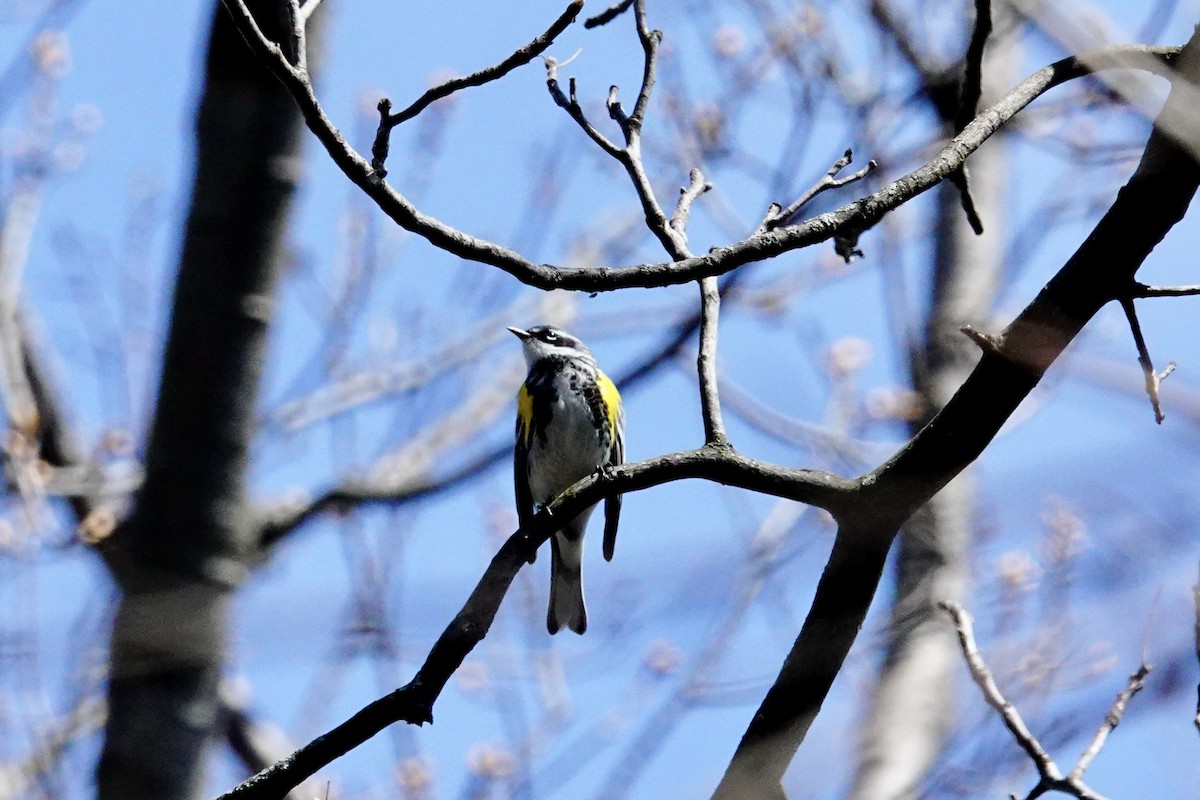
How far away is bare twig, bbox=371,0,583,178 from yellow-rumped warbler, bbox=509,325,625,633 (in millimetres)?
3408

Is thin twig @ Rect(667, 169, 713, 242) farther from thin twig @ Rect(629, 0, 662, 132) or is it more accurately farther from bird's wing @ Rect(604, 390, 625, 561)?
bird's wing @ Rect(604, 390, 625, 561)

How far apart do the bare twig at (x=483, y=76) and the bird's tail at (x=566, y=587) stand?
358cm

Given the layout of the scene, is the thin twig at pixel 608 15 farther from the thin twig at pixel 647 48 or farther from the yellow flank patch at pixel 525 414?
the yellow flank patch at pixel 525 414

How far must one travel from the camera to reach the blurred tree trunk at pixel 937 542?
18.8 ft

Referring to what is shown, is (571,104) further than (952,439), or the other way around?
(571,104)

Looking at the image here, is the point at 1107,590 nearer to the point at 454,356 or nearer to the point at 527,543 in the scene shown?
the point at 527,543

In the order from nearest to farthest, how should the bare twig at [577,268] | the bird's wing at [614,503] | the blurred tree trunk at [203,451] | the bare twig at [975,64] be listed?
the bare twig at [577,268], the bare twig at [975,64], the blurred tree trunk at [203,451], the bird's wing at [614,503]

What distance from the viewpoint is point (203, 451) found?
4305 mm

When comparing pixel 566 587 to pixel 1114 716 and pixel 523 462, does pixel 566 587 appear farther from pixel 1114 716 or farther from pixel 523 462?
pixel 1114 716

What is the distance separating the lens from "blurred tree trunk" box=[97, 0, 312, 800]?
13.3 feet

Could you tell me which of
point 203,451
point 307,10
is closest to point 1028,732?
point 307,10

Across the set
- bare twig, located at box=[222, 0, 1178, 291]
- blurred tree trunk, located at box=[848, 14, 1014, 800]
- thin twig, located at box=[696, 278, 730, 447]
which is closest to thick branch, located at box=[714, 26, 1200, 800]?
bare twig, located at box=[222, 0, 1178, 291]

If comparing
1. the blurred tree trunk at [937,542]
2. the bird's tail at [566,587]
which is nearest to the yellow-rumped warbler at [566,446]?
the bird's tail at [566,587]

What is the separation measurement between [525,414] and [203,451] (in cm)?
190
